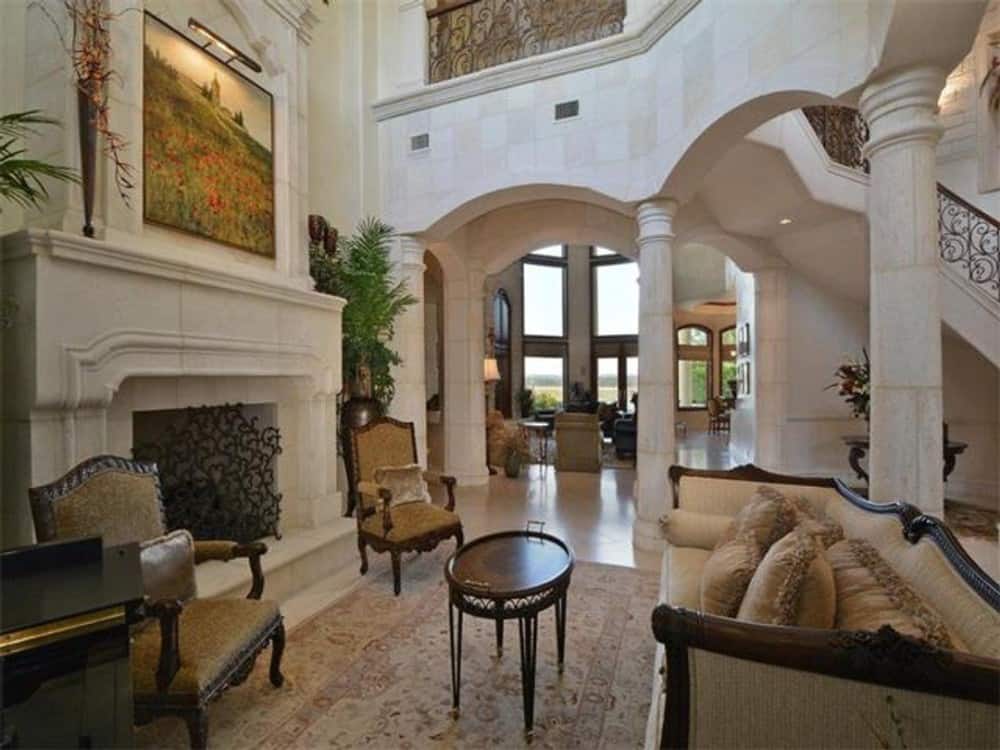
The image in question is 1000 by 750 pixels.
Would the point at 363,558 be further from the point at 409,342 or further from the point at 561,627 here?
the point at 409,342

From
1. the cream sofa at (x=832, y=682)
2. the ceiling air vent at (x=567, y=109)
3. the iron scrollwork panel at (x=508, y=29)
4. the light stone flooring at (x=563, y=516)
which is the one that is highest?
the iron scrollwork panel at (x=508, y=29)

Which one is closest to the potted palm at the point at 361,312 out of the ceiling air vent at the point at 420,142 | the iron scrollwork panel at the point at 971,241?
the ceiling air vent at the point at 420,142

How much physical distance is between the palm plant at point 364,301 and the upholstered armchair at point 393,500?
76cm

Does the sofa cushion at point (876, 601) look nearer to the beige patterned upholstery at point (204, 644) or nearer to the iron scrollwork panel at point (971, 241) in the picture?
the beige patterned upholstery at point (204, 644)

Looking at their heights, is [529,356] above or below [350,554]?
above

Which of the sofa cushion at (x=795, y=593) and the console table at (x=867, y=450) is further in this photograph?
the console table at (x=867, y=450)

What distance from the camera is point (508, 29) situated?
5117mm

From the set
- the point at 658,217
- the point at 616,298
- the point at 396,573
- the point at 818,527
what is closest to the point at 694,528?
Result: the point at 818,527

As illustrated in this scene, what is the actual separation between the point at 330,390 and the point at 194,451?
1.07m

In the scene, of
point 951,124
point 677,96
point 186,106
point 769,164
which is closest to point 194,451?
point 186,106

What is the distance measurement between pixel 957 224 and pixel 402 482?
6170mm

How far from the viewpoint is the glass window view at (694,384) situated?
1491 cm

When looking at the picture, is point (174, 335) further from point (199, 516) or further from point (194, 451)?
point (199, 516)

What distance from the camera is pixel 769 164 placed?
15.8 feet
